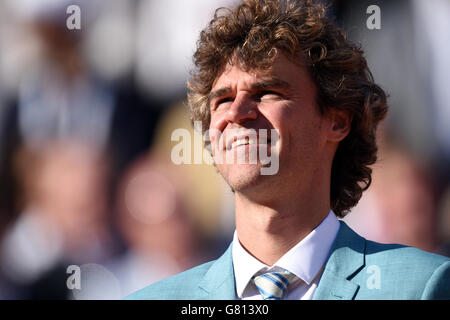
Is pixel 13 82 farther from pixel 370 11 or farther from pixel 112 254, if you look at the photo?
pixel 370 11

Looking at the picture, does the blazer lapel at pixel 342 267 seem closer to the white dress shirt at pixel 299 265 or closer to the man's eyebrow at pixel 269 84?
the white dress shirt at pixel 299 265

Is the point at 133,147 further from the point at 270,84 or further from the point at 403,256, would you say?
the point at 403,256

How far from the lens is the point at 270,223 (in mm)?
2256

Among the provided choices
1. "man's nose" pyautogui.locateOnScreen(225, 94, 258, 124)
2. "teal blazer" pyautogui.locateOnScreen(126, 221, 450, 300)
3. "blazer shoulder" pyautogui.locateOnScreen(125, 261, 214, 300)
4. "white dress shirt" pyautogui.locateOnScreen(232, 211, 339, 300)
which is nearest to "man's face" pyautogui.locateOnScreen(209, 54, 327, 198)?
"man's nose" pyautogui.locateOnScreen(225, 94, 258, 124)

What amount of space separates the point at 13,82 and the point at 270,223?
2022 millimetres

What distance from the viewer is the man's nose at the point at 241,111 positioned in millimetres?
2246

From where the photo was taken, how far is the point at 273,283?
2180 mm

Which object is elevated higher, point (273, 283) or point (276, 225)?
point (276, 225)

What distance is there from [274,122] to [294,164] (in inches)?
7.5

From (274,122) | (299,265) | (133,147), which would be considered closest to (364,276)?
(299,265)

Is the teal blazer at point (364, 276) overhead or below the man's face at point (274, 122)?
below

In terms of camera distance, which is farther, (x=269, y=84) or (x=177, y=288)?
(x=177, y=288)

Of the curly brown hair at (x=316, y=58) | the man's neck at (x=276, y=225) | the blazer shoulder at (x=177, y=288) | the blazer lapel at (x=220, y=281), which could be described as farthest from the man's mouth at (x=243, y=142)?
the blazer shoulder at (x=177, y=288)
